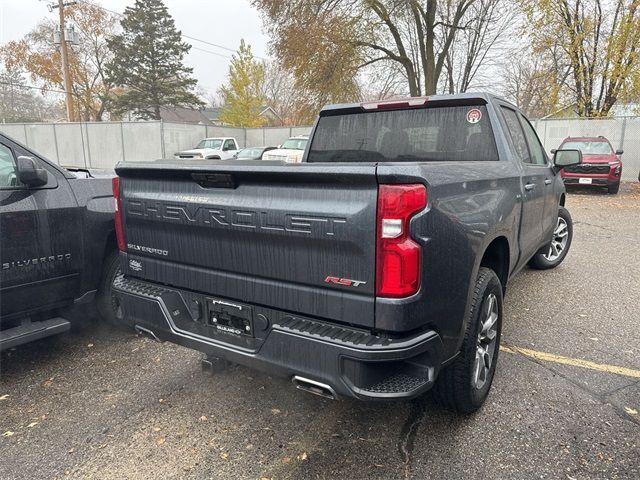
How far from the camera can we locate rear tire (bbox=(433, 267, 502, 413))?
8.11 ft

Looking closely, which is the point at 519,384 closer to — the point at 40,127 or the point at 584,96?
the point at 584,96

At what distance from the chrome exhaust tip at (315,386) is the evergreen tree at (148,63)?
42.3 meters

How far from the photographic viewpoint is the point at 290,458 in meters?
2.40

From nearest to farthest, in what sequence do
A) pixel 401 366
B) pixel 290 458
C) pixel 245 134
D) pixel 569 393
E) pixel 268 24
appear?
pixel 401 366
pixel 290 458
pixel 569 393
pixel 268 24
pixel 245 134

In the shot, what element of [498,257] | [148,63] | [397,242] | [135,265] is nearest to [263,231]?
[397,242]

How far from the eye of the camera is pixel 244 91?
110 feet

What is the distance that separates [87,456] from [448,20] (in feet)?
80.8

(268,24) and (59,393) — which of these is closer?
(59,393)

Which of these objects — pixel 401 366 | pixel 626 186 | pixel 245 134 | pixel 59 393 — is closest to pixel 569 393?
pixel 401 366

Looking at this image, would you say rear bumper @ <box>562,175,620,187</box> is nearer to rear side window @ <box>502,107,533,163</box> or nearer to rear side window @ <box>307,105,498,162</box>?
rear side window @ <box>502,107,533,163</box>

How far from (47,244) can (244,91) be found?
32.2 meters

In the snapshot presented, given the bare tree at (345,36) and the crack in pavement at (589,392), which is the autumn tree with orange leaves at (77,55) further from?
the crack in pavement at (589,392)

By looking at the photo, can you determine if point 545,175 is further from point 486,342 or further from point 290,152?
point 290,152

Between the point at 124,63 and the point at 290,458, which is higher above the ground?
the point at 124,63
